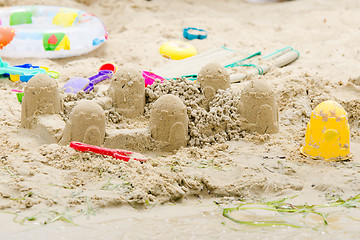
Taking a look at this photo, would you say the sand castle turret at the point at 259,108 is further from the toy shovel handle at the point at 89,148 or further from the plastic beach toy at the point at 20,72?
the plastic beach toy at the point at 20,72

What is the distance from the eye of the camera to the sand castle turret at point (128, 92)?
335cm

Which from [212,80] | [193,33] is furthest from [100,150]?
[193,33]

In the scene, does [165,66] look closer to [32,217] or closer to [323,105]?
A: [323,105]

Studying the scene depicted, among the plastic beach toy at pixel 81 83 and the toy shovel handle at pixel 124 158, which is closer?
the toy shovel handle at pixel 124 158

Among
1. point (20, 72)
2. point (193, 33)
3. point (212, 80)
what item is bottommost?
point (20, 72)

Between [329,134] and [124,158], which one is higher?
[329,134]

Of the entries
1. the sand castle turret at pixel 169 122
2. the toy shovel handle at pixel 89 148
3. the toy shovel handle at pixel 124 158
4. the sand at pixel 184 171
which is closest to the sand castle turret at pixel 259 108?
the sand at pixel 184 171

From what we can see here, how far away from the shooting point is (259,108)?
127 inches

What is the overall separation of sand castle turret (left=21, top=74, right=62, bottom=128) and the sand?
84mm

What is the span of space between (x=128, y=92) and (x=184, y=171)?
856 mm

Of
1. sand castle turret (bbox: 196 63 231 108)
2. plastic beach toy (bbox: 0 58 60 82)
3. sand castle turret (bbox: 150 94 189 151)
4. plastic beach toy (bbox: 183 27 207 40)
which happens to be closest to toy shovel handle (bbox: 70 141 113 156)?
sand castle turret (bbox: 150 94 189 151)

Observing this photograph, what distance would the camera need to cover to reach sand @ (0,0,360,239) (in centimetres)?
223

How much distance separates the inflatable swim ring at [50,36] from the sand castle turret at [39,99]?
1.79 m

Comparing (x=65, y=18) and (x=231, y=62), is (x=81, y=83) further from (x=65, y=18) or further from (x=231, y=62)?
(x=65, y=18)
